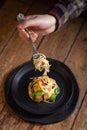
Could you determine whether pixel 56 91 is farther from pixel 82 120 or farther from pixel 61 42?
pixel 61 42

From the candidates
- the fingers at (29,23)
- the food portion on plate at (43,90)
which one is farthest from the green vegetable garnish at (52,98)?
the fingers at (29,23)

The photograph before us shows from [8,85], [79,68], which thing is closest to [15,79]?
[8,85]

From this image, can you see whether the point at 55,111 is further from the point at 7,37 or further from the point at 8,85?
the point at 7,37

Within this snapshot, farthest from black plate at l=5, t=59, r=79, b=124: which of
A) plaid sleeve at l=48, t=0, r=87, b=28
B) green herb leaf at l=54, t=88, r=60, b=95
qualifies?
plaid sleeve at l=48, t=0, r=87, b=28

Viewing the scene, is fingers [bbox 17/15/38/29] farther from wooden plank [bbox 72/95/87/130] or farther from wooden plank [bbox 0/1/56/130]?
wooden plank [bbox 72/95/87/130]

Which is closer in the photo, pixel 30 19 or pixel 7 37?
pixel 30 19

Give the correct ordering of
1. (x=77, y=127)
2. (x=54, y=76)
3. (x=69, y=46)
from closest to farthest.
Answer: (x=77, y=127), (x=54, y=76), (x=69, y=46)
